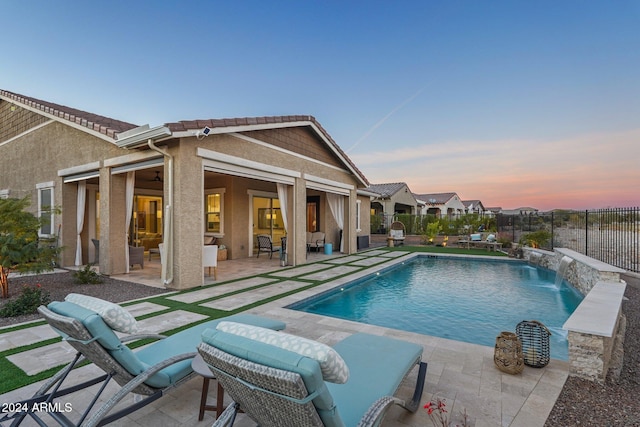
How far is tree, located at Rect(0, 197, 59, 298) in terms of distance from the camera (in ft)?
20.3

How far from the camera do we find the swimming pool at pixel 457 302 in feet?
18.2

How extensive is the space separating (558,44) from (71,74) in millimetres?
18588

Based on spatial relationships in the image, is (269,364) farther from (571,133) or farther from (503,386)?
(571,133)

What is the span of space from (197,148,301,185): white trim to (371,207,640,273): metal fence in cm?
1042

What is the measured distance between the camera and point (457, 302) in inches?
282

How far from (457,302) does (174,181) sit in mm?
7405

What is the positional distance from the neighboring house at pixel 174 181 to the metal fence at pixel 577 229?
8.67 m

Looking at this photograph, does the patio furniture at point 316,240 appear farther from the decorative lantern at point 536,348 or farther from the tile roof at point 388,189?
the tile roof at point 388,189

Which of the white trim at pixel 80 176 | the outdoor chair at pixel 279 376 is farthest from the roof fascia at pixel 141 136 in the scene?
the outdoor chair at pixel 279 376

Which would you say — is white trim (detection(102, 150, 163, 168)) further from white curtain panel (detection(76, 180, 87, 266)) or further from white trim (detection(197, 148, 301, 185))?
white curtain panel (detection(76, 180, 87, 266))

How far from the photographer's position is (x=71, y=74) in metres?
12.6

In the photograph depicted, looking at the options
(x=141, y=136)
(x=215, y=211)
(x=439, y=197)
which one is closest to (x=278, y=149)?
(x=141, y=136)

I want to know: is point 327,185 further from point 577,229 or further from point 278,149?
point 577,229

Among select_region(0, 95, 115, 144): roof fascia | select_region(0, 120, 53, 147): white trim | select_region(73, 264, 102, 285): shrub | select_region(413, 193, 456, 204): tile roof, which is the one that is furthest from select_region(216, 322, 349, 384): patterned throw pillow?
select_region(413, 193, 456, 204): tile roof
